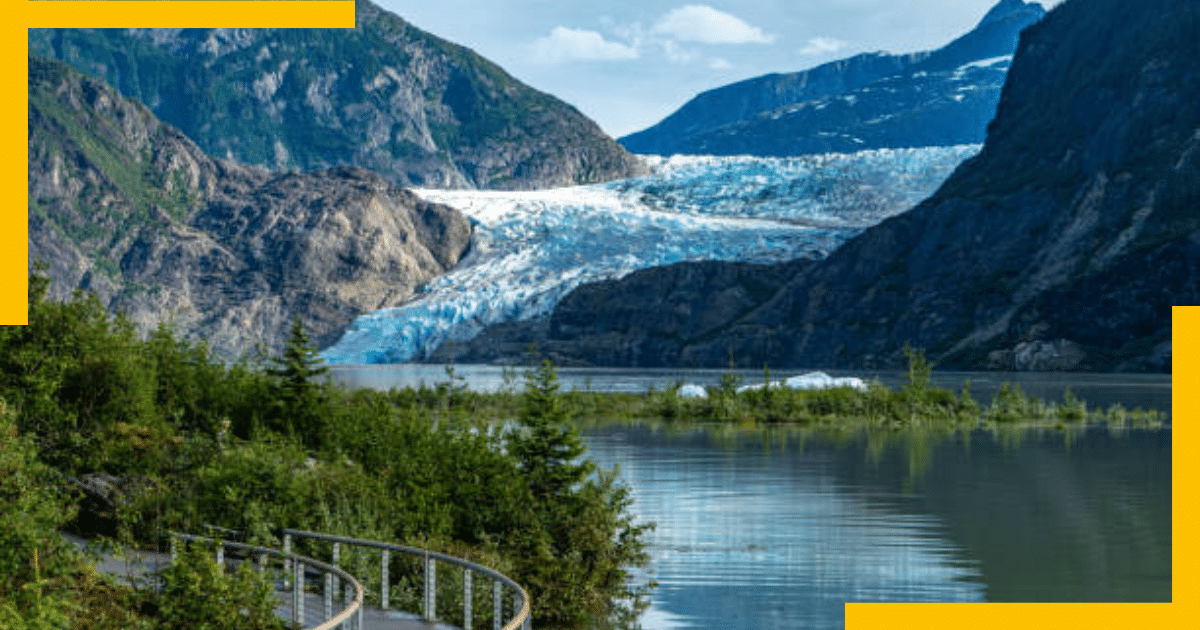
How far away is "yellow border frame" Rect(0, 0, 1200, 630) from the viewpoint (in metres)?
8.54

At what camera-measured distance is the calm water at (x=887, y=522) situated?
2767 centimetres

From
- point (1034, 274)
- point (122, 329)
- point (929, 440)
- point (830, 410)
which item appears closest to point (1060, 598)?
point (122, 329)

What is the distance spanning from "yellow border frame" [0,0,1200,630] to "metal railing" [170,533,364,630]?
5.45 meters

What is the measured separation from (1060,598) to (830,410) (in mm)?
59505

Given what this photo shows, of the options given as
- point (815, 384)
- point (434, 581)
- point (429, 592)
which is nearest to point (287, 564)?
point (434, 581)

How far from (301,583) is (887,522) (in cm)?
2330

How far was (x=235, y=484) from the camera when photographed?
2489cm

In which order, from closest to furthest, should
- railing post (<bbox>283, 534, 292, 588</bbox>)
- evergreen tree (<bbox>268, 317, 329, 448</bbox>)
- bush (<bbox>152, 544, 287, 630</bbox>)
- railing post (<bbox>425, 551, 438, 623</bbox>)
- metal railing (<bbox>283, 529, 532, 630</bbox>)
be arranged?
metal railing (<bbox>283, 529, 532, 630</bbox>) → bush (<bbox>152, 544, 287, 630</bbox>) → railing post (<bbox>425, 551, 438, 623</bbox>) → railing post (<bbox>283, 534, 292, 588</bbox>) → evergreen tree (<bbox>268, 317, 329, 448</bbox>)

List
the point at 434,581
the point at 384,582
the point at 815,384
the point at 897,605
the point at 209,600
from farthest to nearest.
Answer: the point at 815,384 → the point at 434,581 → the point at 384,582 → the point at 209,600 → the point at 897,605

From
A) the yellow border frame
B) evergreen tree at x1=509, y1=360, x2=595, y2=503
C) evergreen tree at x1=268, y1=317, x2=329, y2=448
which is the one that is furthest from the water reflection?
the yellow border frame

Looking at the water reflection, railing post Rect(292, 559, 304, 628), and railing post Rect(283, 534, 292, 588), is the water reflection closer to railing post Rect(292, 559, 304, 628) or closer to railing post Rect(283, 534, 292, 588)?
railing post Rect(283, 534, 292, 588)

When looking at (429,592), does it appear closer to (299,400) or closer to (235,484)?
(235,484)

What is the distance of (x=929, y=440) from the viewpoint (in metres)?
69.1

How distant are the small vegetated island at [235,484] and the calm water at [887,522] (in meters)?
2.17
